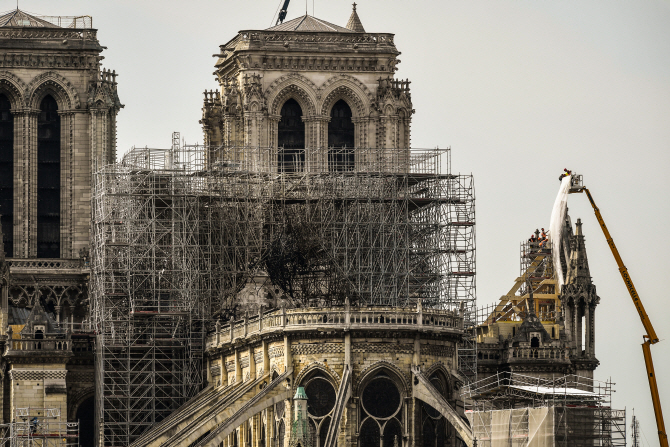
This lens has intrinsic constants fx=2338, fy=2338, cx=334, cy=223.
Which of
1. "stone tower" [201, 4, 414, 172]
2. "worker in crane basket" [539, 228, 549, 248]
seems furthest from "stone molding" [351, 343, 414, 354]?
"worker in crane basket" [539, 228, 549, 248]

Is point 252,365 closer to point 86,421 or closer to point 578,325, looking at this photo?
point 86,421

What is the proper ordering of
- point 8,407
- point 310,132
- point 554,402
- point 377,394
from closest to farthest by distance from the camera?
point 554,402 → point 377,394 → point 8,407 → point 310,132

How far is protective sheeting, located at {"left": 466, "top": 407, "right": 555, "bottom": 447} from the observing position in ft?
289

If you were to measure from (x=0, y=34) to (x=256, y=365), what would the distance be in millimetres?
33162

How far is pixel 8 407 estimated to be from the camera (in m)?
110

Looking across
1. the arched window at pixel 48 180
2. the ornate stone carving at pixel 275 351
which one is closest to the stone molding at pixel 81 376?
the arched window at pixel 48 180

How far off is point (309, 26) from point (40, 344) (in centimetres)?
2519

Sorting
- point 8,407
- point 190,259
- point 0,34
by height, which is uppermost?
point 0,34

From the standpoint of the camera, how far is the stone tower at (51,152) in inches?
4811

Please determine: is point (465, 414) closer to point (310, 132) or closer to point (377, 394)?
point (377, 394)

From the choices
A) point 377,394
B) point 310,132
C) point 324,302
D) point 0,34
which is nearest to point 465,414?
point 377,394

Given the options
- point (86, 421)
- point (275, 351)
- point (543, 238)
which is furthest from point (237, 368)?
point (543, 238)

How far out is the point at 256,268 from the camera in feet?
374

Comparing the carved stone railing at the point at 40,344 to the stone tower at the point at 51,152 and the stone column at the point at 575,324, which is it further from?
the stone column at the point at 575,324
